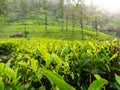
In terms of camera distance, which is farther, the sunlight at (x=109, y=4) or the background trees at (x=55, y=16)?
the sunlight at (x=109, y=4)

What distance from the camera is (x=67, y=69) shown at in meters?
1.96

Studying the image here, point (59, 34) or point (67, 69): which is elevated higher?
point (67, 69)

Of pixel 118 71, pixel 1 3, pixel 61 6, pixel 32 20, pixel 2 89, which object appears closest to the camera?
pixel 2 89

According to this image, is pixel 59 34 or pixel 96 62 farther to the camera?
pixel 59 34

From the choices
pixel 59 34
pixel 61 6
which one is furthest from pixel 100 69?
pixel 61 6

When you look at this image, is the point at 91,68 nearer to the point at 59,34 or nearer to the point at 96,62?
the point at 96,62

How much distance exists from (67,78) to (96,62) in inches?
9.4

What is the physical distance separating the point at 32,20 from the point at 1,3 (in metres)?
29.0

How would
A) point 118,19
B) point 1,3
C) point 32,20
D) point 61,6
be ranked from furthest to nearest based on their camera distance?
point 118,19
point 32,20
point 61,6
point 1,3

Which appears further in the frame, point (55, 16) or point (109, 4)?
point (109, 4)

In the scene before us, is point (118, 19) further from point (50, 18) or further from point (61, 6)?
point (61, 6)

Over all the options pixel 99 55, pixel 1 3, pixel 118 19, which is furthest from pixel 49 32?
pixel 99 55

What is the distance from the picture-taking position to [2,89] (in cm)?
131

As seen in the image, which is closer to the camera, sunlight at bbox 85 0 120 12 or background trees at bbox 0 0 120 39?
background trees at bbox 0 0 120 39
